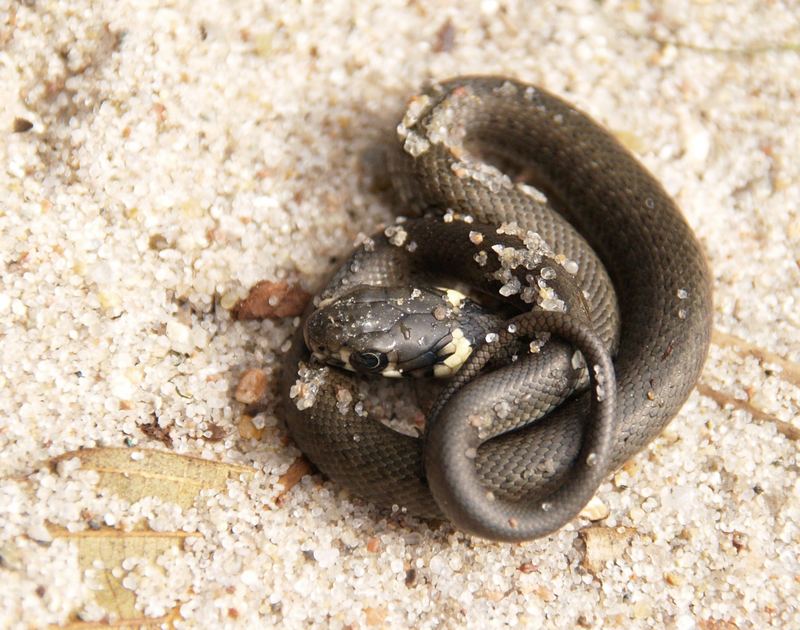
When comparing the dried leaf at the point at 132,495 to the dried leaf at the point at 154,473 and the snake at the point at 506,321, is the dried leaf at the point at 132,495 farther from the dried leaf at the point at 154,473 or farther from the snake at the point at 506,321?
the snake at the point at 506,321

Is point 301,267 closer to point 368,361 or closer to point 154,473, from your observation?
point 368,361

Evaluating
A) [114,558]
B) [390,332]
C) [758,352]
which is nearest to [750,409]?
[758,352]

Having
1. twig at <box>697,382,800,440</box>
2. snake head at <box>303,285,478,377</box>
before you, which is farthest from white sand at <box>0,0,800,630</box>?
snake head at <box>303,285,478,377</box>

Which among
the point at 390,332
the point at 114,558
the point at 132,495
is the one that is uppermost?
the point at 390,332

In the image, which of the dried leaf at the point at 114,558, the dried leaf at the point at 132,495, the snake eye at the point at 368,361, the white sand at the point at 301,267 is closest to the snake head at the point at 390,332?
the snake eye at the point at 368,361

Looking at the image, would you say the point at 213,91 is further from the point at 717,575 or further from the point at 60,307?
the point at 717,575

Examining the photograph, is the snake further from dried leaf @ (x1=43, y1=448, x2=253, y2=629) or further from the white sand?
dried leaf @ (x1=43, y1=448, x2=253, y2=629)
